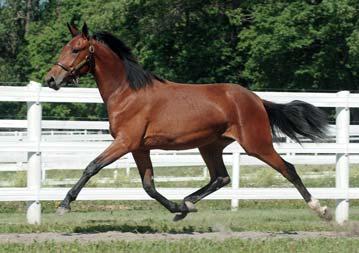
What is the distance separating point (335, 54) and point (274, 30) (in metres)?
2.82

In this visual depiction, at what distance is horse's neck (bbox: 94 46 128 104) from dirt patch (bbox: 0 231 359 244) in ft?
5.22

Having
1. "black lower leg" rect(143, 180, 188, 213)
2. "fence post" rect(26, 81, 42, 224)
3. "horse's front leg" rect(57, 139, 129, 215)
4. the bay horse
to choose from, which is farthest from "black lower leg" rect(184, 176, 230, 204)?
"fence post" rect(26, 81, 42, 224)

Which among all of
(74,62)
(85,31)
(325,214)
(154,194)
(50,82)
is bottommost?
(325,214)

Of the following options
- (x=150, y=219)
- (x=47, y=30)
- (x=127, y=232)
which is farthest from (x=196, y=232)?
(x=47, y=30)

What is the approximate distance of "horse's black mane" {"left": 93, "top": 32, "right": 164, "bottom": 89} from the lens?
930cm

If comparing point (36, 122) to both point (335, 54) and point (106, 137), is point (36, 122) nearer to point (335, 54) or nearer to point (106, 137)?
point (106, 137)

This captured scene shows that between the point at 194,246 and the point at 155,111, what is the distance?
1942 mm

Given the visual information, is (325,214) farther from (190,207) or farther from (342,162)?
(342,162)

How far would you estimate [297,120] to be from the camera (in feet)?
33.5

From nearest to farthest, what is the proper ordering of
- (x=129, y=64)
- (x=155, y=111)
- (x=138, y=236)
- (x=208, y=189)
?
1. (x=138, y=236)
2. (x=155, y=111)
3. (x=129, y=64)
4. (x=208, y=189)

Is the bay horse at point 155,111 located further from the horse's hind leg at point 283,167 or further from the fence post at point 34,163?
the fence post at point 34,163

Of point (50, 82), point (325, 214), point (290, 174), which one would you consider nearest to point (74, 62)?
point (50, 82)

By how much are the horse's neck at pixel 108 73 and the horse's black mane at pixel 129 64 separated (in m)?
0.07

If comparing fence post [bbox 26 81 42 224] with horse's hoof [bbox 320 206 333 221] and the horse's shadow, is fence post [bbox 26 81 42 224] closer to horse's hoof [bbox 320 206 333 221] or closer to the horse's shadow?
the horse's shadow
